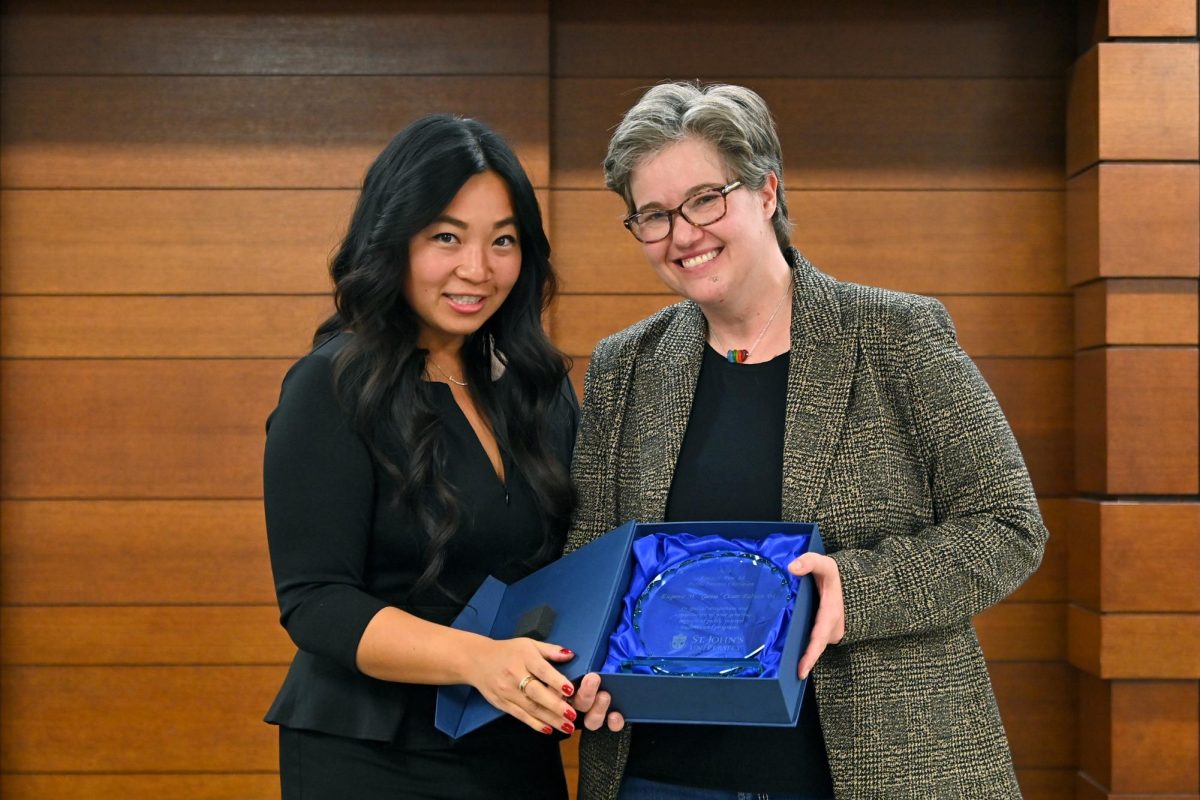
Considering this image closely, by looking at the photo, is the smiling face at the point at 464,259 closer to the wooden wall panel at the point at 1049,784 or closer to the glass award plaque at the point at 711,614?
the glass award plaque at the point at 711,614

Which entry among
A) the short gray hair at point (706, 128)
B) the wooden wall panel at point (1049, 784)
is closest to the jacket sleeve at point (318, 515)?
the short gray hair at point (706, 128)

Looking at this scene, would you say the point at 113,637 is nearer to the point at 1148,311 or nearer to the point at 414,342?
the point at 414,342

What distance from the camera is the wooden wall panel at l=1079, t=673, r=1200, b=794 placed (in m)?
2.84

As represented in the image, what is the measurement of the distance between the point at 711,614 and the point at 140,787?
236 centimetres

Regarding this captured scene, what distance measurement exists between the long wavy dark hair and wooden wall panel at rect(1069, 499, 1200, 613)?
175cm

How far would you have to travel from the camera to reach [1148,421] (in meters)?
2.85

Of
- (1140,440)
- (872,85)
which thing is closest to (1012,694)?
(1140,440)

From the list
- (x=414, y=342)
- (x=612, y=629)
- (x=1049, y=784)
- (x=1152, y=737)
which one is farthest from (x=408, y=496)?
(x=1049, y=784)

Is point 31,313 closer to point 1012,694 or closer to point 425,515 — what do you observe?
point 425,515

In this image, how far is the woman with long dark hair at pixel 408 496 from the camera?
1.47 metres

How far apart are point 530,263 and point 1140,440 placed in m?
1.83

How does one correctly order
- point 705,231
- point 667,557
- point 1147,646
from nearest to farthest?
point 667,557, point 705,231, point 1147,646

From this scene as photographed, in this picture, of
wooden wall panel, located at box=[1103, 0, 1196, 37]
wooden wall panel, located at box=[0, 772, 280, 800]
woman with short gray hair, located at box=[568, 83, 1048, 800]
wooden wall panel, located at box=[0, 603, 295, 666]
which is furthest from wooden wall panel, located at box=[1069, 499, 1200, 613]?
wooden wall panel, located at box=[0, 772, 280, 800]

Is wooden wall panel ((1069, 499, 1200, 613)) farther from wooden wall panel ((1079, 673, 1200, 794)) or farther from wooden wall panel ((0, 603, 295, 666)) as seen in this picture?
wooden wall panel ((0, 603, 295, 666))
